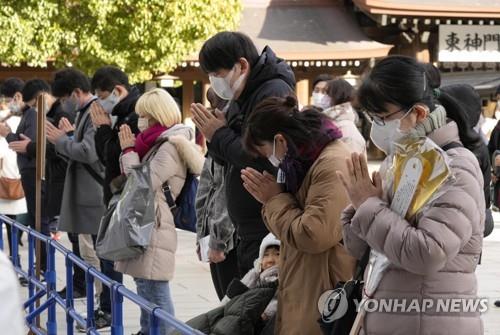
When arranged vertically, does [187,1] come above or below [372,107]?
below

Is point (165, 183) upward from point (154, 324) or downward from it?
downward

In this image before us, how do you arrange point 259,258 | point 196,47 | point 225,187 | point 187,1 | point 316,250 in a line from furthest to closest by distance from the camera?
point 196,47 → point 187,1 → point 225,187 → point 259,258 → point 316,250

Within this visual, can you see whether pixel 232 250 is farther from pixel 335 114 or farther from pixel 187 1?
pixel 187 1

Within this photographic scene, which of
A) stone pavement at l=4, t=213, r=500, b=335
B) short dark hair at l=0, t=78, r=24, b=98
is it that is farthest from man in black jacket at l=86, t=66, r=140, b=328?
short dark hair at l=0, t=78, r=24, b=98

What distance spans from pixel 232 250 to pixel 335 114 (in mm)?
2483

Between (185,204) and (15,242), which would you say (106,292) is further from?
(185,204)

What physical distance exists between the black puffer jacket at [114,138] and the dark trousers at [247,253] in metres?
2.09

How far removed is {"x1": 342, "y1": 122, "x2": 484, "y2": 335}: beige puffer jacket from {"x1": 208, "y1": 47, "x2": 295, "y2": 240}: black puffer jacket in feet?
4.36

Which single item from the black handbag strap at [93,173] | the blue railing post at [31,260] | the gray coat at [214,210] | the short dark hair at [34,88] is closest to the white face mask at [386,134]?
the gray coat at [214,210]

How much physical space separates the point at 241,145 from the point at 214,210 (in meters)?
0.69

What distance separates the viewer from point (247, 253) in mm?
4492

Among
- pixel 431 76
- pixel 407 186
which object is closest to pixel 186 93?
pixel 431 76

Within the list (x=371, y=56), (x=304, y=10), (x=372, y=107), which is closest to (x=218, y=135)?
(x=372, y=107)

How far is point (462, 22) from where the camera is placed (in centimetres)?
2414
